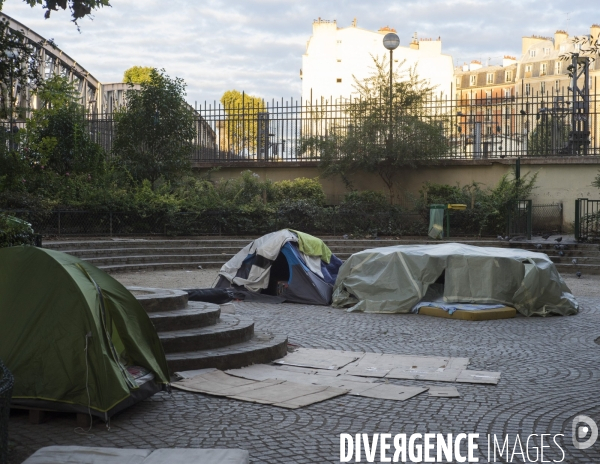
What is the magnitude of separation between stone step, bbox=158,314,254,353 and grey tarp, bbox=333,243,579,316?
4.34m

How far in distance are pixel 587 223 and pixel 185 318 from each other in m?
16.5

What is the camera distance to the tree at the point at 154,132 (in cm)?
2434

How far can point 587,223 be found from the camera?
21.7 meters

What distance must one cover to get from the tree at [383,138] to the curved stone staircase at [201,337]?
16.2 m

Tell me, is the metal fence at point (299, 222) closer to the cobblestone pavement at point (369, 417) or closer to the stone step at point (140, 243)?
the stone step at point (140, 243)

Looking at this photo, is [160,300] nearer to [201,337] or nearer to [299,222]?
[201,337]

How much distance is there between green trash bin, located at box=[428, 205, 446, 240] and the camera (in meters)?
22.5

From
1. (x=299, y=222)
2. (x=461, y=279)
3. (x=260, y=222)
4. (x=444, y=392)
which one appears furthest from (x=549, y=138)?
(x=444, y=392)

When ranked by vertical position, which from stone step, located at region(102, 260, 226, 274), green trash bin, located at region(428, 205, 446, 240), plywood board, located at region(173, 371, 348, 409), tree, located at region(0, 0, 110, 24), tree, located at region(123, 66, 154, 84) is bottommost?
plywood board, located at region(173, 371, 348, 409)

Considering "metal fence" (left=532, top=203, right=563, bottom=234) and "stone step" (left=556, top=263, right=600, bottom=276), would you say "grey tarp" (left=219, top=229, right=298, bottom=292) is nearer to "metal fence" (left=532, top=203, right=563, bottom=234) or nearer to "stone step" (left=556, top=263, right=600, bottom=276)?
"stone step" (left=556, top=263, right=600, bottom=276)

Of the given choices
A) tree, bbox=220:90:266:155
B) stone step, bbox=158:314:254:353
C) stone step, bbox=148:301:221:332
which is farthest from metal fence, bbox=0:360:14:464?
tree, bbox=220:90:266:155

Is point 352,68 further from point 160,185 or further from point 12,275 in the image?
point 12,275

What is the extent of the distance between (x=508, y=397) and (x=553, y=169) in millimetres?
19135

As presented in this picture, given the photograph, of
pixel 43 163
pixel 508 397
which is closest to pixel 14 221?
pixel 508 397
